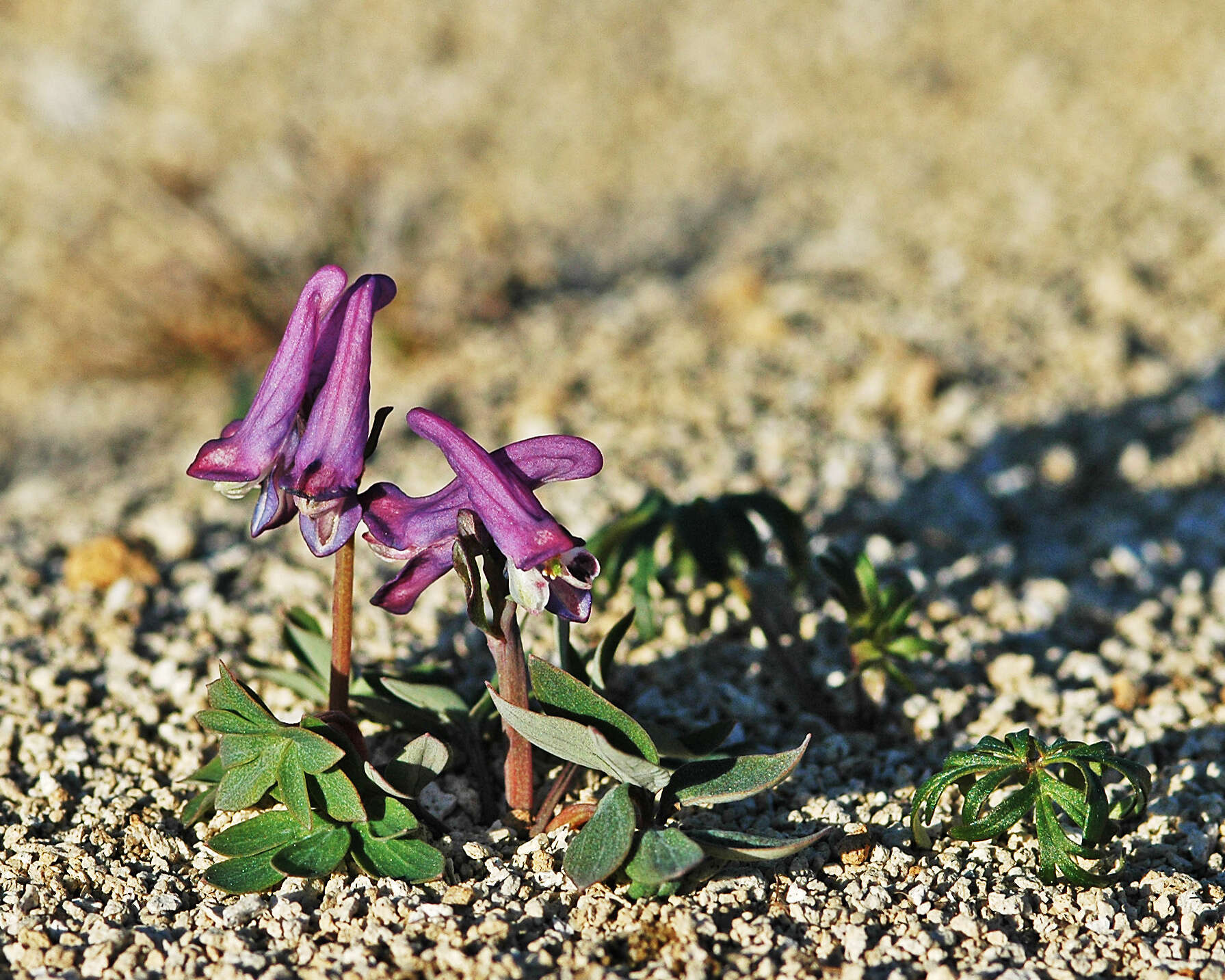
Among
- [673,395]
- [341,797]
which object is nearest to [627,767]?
[341,797]

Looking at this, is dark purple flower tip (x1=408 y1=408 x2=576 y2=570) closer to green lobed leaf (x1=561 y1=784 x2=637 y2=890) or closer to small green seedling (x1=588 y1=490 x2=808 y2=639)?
green lobed leaf (x1=561 y1=784 x2=637 y2=890)

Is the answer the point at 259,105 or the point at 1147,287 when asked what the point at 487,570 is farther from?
the point at 259,105

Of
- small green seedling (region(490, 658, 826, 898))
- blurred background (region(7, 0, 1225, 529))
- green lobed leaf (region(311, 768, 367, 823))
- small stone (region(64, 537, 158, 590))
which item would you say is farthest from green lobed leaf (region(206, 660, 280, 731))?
blurred background (region(7, 0, 1225, 529))

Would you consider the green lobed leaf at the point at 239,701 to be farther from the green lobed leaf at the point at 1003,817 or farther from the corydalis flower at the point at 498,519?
the green lobed leaf at the point at 1003,817

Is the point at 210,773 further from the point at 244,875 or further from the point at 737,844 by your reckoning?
the point at 737,844

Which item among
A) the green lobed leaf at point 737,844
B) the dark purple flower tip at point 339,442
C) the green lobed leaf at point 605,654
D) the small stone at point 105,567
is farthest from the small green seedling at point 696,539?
the small stone at point 105,567

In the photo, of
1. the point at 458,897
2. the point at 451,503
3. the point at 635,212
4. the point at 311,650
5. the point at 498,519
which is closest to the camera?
the point at 498,519

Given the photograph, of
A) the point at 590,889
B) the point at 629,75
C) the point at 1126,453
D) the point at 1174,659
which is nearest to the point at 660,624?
the point at 590,889
